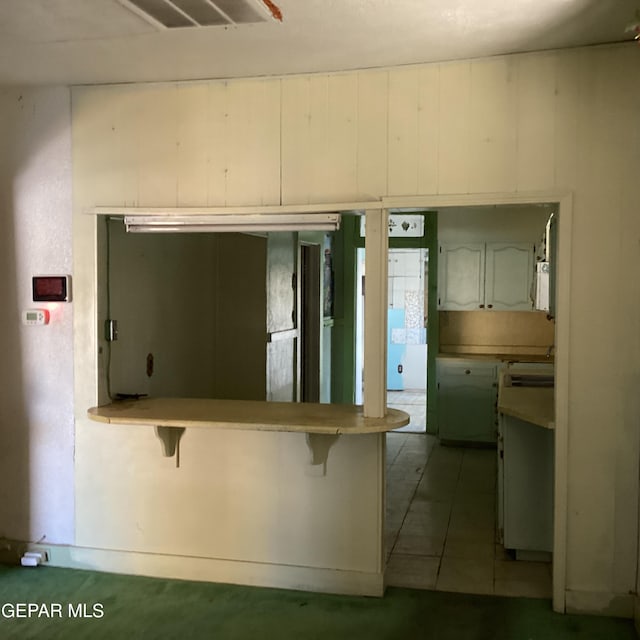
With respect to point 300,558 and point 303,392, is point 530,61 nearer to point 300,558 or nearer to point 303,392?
point 300,558

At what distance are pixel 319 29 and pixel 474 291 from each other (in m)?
4.27

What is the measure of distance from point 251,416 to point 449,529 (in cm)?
167

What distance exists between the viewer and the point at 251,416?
3113 mm

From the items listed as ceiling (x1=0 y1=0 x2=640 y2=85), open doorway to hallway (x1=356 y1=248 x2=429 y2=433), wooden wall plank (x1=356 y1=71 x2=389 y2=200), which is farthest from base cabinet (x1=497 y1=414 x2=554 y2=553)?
open doorway to hallway (x1=356 y1=248 x2=429 y2=433)

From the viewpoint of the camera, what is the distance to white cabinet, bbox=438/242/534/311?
6410mm

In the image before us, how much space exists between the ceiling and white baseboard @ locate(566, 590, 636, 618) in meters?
2.31

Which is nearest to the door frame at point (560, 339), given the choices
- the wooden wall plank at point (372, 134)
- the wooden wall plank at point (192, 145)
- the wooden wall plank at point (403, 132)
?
the wooden wall plank at point (403, 132)

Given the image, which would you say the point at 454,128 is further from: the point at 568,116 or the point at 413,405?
the point at 413,405

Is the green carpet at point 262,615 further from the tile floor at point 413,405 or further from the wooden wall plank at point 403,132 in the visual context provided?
the tile floor at point 413,405

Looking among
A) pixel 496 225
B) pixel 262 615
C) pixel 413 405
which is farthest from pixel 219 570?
pixel 413 405

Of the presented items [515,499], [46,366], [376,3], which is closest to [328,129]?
[376,3]

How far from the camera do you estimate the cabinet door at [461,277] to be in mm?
6520

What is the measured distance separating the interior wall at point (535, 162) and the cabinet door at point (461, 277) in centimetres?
362

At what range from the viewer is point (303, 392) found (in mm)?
6172
